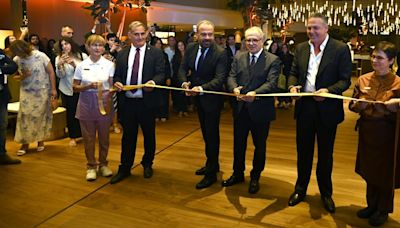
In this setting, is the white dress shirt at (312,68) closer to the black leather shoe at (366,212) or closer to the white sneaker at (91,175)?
the black leather shoe at (366,212)

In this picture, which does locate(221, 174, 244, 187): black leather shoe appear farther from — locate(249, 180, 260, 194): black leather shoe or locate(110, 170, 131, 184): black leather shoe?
locate(110, 170, 131, 184): black leather shoe

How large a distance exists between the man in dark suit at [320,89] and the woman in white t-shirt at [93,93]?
69.5 inches

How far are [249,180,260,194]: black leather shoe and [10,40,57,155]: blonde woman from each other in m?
2.71

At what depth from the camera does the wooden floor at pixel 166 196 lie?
311 cm

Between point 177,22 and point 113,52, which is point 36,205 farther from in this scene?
point 177,22

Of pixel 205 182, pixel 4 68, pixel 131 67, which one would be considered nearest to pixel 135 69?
pixel 131 67

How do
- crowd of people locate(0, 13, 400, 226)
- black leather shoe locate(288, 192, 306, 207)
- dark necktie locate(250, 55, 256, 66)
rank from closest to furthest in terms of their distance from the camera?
crowd of people locate(0, 13, 400, 226) < black leather shoe locate(288, 192, 306, 207) < dark necktie locate(250, 55, 256, 66)

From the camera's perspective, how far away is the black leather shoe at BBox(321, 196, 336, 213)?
3230 mm

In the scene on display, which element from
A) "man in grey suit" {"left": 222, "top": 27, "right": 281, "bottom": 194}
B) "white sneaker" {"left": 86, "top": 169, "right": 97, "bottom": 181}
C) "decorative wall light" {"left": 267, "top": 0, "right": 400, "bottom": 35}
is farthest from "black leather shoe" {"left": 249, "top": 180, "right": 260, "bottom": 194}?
"decorative wall light" {"left": 267, "top": 0, "right": 400, "bottom": 35}

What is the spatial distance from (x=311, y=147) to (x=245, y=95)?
70 centimetres

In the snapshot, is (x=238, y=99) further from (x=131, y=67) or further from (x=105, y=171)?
(x=105, y=171)

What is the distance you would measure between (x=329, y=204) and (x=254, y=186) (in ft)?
2.27

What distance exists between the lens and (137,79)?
3.82 meters

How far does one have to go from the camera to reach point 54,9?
8062 mm
